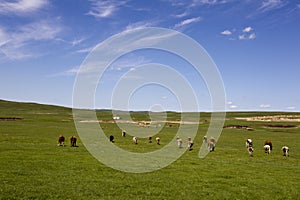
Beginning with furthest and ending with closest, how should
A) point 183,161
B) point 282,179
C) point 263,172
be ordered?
point 183,161
point 263,172
point 282,179

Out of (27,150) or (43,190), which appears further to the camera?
(27,150)

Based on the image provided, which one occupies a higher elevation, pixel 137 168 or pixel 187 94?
pixel 187 94

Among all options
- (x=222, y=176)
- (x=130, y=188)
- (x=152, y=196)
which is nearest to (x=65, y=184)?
(x=130, y=188)

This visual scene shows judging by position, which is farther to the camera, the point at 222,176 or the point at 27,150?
the point at 27,150

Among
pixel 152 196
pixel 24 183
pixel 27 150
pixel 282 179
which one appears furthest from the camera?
pixel 27 150

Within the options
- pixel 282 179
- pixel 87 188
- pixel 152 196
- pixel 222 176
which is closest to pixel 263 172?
pixel 282 179

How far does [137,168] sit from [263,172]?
10484 mm

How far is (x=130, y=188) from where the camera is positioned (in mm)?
20406

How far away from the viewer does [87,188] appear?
19.8 metres

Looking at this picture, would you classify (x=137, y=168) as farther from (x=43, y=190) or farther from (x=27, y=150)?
(x=27, y=150)

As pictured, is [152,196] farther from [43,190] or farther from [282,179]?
[282,179]

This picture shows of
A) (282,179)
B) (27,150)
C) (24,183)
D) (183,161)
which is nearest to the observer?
(24,183)

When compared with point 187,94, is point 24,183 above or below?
below

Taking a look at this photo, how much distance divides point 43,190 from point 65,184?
6.00 feet
